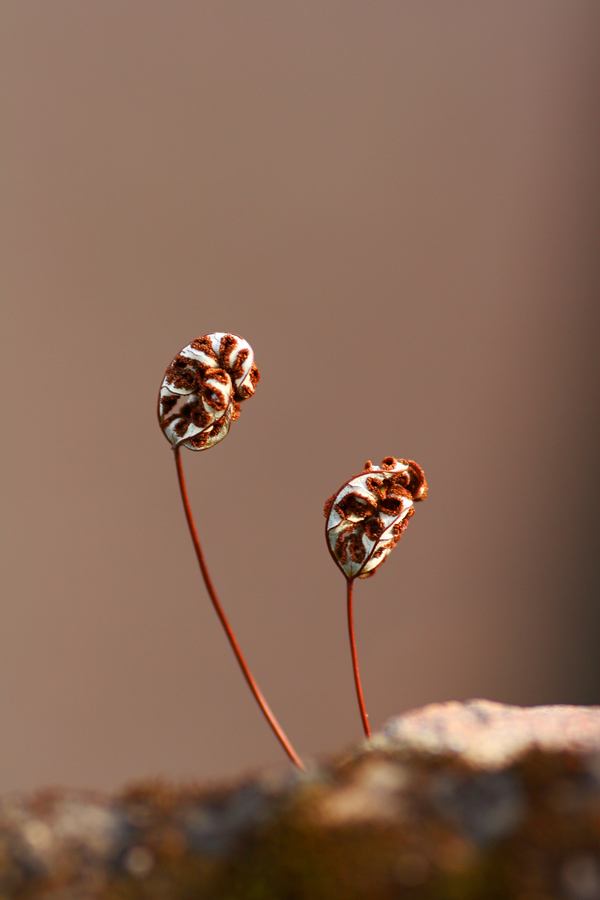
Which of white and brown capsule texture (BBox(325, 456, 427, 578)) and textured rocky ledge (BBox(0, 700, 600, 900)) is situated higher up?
white and brown capsule texture (BBox(325, 456, 427, 578))

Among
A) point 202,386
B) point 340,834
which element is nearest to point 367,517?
point 202,386

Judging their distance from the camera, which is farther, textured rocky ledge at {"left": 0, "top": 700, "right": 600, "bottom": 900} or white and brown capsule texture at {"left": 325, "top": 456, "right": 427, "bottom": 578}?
white and brown capsule texture at {"left": 325, "top": 456, "right": 427, "bottom": 578}

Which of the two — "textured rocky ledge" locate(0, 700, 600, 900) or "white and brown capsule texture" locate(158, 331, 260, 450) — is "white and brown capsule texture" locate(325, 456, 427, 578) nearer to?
"white and brown capsule texture" locate(158, 331, 260, 450)

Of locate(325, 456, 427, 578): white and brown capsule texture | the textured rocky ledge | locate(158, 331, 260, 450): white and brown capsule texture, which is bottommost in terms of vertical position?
the textured rocky ledge

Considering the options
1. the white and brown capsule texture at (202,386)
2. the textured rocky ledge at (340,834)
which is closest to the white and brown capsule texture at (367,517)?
→ the white and brown capsule texture at (202,386)

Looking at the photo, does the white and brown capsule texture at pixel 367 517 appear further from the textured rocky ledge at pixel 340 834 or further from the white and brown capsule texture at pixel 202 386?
the textured rocky ledge at pixel 340 834

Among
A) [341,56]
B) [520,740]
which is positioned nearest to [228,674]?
[520,740]

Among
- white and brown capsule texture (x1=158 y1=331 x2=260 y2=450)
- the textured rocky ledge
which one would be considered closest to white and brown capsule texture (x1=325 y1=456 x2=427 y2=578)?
white and brown capsule texture (x1=158 y1=331 x2=260 y2=450)
